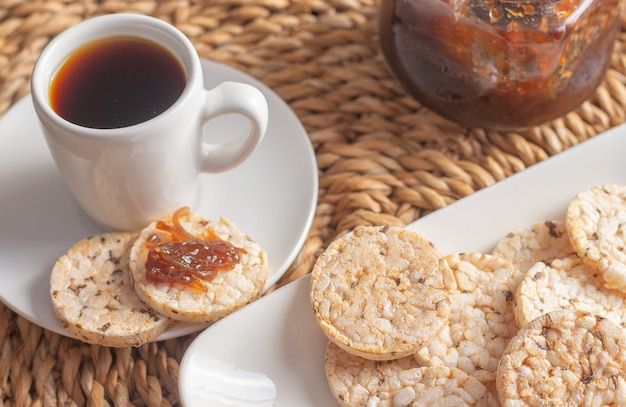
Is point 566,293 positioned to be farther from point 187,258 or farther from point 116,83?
point 116,83

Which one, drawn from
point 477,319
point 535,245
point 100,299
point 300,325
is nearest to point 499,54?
point 535,245

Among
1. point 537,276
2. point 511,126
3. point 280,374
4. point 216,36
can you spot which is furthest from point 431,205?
point 216,36

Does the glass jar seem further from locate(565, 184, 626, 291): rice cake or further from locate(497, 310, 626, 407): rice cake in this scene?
locate(497, 310, 626, 407): rice cake

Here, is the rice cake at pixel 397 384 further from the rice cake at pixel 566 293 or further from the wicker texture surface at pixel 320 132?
the wicker texture surface at pixel 320 132

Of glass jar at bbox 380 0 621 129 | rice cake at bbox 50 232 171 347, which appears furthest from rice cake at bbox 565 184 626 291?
rice cake at bbox 50 232 171 347

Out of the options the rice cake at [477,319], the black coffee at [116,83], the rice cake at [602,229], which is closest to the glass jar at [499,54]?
the rice cake at [602,229]
